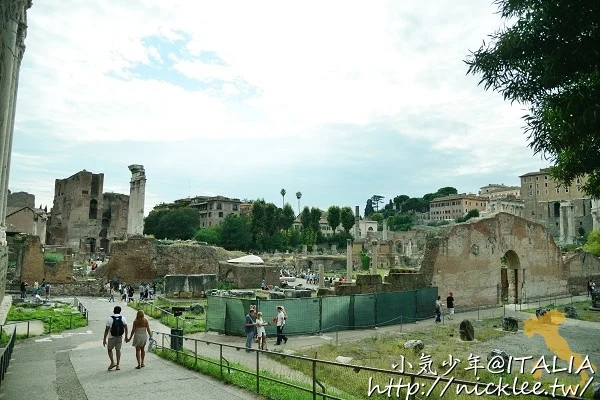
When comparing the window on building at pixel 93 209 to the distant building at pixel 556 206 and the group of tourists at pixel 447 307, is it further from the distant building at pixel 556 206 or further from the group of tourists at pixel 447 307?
the distant building at pixel 556 206

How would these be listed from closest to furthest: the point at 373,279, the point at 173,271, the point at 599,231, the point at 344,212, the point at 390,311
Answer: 1. the point at 390,311
2. the point at 373,279
3. the point at 173,271
4. the point at 599,231
5. the point at 344,212

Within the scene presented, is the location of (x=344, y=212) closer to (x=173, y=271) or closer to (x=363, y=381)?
(x=173, y=271)

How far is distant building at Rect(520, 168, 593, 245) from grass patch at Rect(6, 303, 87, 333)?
94087 mm

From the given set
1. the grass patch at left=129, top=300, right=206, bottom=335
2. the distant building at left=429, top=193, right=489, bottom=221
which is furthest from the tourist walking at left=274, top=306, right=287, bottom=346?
the distant building at left=429, top=193, right=489, bottom=221

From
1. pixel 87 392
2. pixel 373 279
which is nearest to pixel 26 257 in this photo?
pixel 373 279

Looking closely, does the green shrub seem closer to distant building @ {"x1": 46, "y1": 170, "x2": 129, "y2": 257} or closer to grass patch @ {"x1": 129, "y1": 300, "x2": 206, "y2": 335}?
grass patch @ {"x1": 129, "y1": 300, "x2": 206, "y2": 335}

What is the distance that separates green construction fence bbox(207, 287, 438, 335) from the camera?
642 inches

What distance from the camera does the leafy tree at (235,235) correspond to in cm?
7944

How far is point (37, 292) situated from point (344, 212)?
256 ft

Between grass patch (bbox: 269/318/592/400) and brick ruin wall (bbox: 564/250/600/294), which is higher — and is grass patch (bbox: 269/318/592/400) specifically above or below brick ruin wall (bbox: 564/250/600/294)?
below

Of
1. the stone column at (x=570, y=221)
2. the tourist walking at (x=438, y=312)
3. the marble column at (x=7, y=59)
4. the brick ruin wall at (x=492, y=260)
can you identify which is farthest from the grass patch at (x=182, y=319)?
the stone column at (x=570, y=221)

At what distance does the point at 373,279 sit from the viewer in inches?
880

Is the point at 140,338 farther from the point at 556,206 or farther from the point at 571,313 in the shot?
the point at 556,206

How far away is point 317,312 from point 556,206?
357ft
